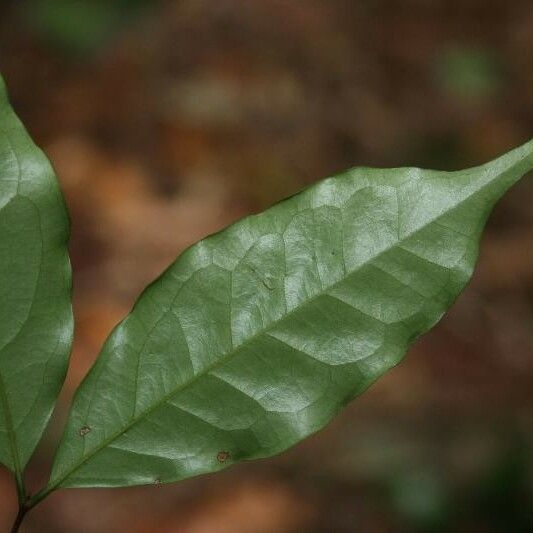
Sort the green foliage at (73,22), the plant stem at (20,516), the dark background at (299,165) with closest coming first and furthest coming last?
the plant stem at (20,516), the dark background at (299,165), the green foliage at (73,22)

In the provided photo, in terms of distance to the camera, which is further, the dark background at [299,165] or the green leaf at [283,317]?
the dark background at [299,165]

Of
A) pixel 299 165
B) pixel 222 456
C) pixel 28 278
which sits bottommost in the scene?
pixel 299 165

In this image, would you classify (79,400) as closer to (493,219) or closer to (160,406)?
(160,406)

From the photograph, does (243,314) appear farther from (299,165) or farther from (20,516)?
(299,165)

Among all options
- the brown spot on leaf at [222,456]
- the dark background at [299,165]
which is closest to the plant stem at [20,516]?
the brown spot on leaf at [222,456]

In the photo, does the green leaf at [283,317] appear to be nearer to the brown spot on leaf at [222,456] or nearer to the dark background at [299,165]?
the brown spot on leaf at [222,456]

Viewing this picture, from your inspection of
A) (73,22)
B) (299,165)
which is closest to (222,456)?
(299,165)

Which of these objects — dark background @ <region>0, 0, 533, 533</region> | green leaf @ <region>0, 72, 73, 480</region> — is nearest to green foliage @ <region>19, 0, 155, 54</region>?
dark background @ <region>0, 0, 533, 533</region>
